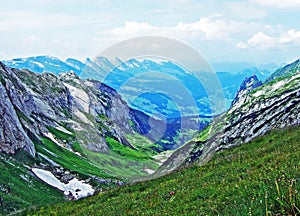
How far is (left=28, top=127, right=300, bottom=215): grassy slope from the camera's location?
40.5ft

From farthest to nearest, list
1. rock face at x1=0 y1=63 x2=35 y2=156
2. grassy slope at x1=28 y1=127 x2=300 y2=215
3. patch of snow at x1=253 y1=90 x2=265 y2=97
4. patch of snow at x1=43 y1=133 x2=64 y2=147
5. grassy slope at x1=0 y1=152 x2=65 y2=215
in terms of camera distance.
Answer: patch of snow at x1=253 y1=90 x2=265 y2=97 → patch of snow at x1=43 y1=133 x2=64 y2=147 → rock face at x1=0 y1=63 x2=35 y2=156 → grassy slope at x1=0 y1=152 x2=65 y2=215 → grassy slope at x1=28 y1=127 x2=300 y2=215

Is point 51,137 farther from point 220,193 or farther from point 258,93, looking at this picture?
point 220,193

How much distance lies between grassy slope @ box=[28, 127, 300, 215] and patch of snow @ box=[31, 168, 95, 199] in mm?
81469

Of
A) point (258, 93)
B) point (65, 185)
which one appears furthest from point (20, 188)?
point (258, 93)

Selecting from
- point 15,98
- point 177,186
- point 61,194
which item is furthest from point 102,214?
point 15,98

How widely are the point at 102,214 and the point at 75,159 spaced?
146 metres

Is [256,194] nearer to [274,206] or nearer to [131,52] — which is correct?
[274,206]

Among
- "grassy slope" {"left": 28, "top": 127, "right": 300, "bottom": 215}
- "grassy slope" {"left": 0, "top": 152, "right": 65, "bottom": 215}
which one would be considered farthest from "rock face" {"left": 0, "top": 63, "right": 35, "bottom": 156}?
"grassy slope" {"left": 28, "top": 127, "right": 300, "bottom": 215}

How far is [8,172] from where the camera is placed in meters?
94.7

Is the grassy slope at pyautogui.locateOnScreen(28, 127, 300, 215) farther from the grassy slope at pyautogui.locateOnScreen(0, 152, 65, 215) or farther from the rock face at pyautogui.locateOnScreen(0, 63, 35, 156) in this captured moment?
the rock face at pyautogui.locateOnScreen(0, 63, 35, 156)

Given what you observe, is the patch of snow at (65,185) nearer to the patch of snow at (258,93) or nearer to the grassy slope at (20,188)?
the grassy slope at (20,188)

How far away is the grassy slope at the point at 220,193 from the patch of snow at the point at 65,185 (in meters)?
81.5

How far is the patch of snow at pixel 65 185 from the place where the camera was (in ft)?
358

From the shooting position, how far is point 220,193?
58.8 feet
